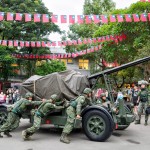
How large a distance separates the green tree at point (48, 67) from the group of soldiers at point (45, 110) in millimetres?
27040

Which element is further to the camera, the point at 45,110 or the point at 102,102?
the point at 102,102

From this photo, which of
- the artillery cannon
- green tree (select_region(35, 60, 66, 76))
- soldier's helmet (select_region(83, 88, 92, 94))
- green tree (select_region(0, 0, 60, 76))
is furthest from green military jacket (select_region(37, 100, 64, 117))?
green tree (select_region(35, 60, 66, 76))

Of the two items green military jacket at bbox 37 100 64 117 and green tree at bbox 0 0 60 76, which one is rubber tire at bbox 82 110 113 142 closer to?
green military jacket at bbox 37 100 64 117

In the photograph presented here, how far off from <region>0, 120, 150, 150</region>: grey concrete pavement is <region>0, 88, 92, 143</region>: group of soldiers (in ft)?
0.93

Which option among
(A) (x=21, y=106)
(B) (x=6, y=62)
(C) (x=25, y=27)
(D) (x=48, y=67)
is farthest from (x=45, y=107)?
(D) (x=48, y=67)

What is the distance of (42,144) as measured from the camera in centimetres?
806

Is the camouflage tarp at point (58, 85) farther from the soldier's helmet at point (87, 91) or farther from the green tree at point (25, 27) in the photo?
the green tree at point (25, 27)

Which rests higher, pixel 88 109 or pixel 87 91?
pixel 87 91

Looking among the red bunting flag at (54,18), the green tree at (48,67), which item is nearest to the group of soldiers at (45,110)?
the red bunting flag at (54,18)

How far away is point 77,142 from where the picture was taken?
838 cm

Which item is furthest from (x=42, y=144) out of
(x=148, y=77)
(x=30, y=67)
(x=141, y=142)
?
(x=30, y=67)

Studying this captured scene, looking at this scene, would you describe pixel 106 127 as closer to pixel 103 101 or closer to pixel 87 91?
pixel 87 91

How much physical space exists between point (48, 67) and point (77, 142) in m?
29.6

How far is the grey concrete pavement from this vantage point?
25.5 ft
